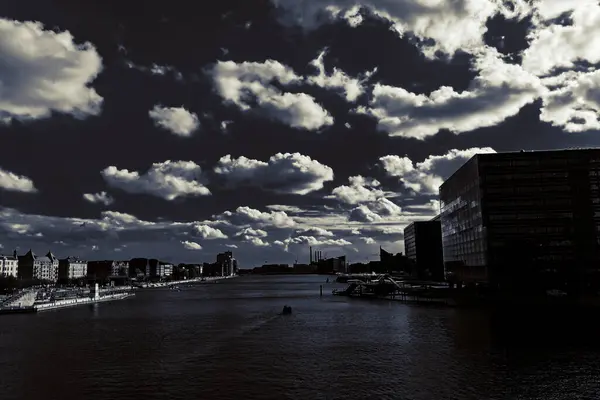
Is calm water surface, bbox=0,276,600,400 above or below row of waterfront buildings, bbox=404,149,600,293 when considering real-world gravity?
below

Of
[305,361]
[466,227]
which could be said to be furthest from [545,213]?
[305,361]

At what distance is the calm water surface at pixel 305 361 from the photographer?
48.0m

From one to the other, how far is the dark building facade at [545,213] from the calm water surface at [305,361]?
5431 centimetres

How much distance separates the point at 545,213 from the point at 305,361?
373 feet

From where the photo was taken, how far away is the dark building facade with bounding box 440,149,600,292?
475 ft

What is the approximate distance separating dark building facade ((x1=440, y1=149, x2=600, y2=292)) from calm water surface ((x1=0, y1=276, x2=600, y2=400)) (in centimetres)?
5431

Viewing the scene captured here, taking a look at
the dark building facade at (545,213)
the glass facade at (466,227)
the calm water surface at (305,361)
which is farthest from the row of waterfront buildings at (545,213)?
the calm water surface at (305,361)

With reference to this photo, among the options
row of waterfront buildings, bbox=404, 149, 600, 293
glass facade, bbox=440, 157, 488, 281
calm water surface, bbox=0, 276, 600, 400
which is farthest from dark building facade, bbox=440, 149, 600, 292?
calm water surface, bbox=0, 276, 600, 400

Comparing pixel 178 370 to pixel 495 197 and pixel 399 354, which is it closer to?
pixel 399 354

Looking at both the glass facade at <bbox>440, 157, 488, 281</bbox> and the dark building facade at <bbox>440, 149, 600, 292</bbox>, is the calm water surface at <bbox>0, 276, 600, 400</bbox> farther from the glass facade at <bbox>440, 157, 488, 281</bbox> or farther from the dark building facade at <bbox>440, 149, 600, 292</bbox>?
the glass facade at <bbox>440, 157, 488, 281</bbox>

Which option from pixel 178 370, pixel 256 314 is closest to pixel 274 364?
pixel 178 370

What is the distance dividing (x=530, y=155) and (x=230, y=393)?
431 ft

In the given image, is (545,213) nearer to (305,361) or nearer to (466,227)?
(466,227)

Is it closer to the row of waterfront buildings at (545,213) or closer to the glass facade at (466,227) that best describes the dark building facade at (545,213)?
the row of waterfront buildings at (545,213)
